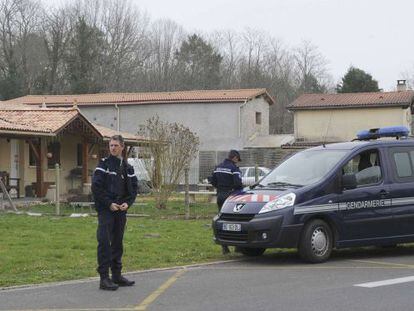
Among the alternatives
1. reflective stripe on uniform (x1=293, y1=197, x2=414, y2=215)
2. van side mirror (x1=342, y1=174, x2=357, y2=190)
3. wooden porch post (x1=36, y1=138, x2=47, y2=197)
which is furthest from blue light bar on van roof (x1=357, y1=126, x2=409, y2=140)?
wooden porch post (x1=36, y1=138, x2=47, y2=197)

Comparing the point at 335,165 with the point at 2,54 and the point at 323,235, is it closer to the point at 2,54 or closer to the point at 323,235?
the point at 323,235

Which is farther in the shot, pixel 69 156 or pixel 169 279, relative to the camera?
pixel 69 156

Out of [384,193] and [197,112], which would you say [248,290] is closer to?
[384,193]

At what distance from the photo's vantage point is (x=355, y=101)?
43.2 metres

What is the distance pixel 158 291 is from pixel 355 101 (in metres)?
37.2

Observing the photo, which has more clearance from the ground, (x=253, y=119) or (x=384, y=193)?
(x=253, y=119)

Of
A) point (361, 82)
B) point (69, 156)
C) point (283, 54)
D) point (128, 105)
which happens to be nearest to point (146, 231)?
point (69, 156)

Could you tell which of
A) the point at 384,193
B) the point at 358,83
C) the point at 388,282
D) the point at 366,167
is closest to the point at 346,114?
the point at 358,83

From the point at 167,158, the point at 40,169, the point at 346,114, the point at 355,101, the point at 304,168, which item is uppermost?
the point at 355,101

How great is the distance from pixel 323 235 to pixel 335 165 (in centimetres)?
113

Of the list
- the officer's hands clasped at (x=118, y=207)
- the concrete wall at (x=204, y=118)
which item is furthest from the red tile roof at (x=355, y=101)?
the officer's hands clasped at (x=118, y=207)

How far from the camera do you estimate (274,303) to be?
23.4 feet

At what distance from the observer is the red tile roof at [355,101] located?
138ft

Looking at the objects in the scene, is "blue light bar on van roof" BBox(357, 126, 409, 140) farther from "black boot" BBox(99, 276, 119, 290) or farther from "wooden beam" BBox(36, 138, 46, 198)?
"wooden beam" BBox(36, 138, 46, 198)
